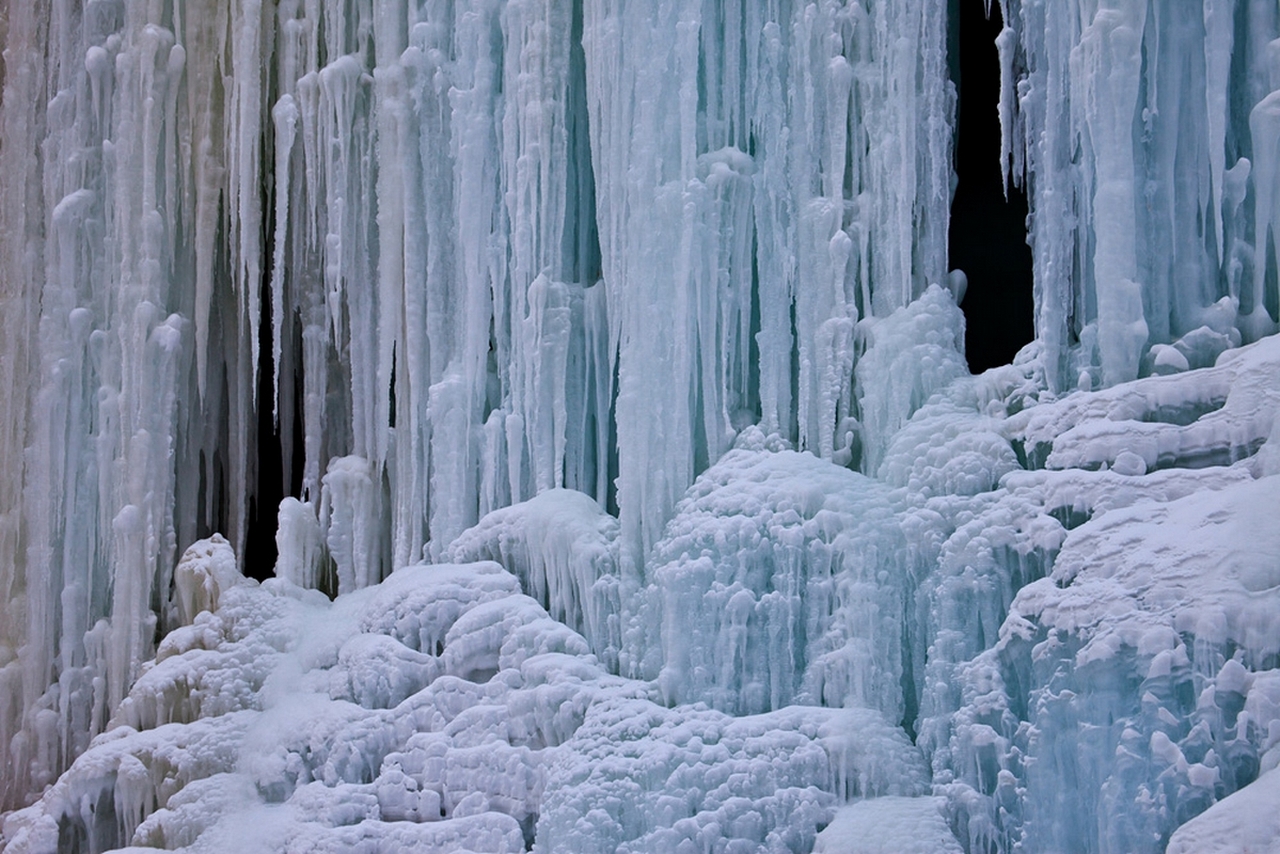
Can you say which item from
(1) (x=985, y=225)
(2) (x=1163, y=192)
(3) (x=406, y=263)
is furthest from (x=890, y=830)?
(3) (x=406, y=263)

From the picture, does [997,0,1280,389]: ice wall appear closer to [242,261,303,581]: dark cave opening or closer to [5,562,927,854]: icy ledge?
[5,562,927,854]: icy ledge

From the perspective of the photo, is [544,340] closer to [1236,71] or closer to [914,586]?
[914,586]

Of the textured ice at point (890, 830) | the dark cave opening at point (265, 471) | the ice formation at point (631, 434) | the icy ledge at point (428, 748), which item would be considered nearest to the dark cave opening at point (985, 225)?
the ice formation at point (631, 434)

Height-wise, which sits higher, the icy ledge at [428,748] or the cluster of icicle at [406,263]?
the cluster of icicle at [406,263]

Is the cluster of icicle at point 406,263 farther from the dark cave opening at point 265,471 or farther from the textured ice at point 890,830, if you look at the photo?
the textured ice at point 890,830

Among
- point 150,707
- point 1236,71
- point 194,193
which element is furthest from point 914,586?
point 194,193

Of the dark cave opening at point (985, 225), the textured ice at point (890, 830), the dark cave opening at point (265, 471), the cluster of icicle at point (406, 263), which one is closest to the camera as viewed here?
the textured ice at point (890, 830)

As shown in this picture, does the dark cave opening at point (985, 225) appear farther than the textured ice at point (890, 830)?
Yes

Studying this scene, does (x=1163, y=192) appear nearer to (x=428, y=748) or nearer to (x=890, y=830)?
(x=890, y=830)

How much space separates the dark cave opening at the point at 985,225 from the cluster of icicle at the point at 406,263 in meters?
1.30

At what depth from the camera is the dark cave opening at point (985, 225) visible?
23.6ft

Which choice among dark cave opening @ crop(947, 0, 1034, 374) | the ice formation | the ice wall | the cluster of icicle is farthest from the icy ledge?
dark cave opening @ crop(947, 0, 1034, 374)

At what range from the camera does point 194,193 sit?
7.65m

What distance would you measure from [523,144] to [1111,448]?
3.33m
